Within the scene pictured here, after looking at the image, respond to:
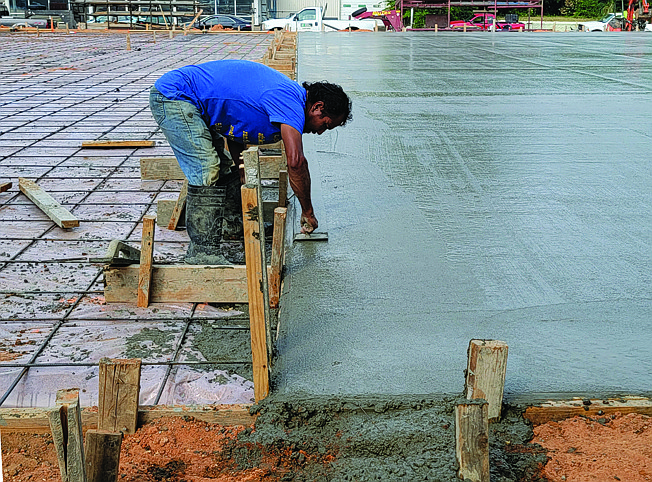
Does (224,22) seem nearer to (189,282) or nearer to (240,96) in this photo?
(240,96)

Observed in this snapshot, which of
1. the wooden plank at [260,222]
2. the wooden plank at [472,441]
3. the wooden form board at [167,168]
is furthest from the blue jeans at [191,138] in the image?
the wooden plank at [472,441]

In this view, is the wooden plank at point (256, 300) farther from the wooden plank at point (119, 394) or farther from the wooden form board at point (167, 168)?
the wooden form board at point (167, 168)

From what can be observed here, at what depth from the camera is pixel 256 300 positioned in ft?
8.19

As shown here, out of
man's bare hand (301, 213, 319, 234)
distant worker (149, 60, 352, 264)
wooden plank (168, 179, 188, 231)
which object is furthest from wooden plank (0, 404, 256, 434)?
wooden plank (168, 179, 188, 231)

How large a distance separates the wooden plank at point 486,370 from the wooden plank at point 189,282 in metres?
1.48

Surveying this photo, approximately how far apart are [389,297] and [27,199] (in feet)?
10.3

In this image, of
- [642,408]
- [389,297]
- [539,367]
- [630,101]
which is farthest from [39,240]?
[630,101]

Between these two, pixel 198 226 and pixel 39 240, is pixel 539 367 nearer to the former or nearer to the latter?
pixel 198 226

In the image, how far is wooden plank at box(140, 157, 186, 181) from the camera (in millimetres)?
5711

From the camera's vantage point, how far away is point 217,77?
3.86 metres

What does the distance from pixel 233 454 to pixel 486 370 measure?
2.81ft

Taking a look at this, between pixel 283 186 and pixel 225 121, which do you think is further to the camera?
pixel 283 186

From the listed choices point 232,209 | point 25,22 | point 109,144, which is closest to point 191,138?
point 232,209

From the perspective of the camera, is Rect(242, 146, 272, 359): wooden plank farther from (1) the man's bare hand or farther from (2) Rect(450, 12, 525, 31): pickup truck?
(2) Rect(450, 12, 525, 31): pickup truck
